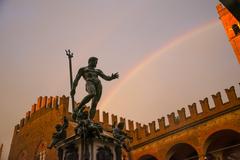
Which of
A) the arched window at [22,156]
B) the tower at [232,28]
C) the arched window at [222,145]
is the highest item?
the tower at [232,28]

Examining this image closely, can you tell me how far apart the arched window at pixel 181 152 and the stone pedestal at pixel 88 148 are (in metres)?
11.6

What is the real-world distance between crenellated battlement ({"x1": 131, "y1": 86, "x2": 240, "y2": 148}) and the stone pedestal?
35.7 ft

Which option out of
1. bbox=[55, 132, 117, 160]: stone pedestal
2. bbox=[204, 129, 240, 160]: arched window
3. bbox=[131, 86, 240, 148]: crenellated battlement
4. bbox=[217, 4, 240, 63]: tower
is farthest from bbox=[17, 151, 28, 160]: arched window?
bbox=[217, 4, 240, 63]: tower

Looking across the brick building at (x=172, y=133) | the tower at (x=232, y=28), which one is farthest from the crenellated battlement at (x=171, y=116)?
the tower at (x=232, y=28)

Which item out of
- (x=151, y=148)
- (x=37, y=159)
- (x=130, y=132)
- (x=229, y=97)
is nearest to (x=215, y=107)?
(x=229, y=97)

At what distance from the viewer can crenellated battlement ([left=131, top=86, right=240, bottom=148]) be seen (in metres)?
13.4

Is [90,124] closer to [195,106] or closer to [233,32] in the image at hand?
[195,106]

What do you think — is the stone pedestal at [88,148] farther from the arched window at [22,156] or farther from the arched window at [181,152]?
the arched window at [22,156]

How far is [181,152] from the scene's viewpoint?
16.0 m

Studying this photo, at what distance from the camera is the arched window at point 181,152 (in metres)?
15.1

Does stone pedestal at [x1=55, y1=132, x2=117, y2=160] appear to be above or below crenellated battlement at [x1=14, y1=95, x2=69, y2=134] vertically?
below

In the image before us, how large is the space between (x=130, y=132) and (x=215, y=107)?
7170mm

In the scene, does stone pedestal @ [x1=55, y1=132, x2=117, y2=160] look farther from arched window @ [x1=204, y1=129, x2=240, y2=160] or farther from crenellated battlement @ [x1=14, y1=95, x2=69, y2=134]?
crenellated battlement @ [x1=14, y1=95, x2=69, y2=134]

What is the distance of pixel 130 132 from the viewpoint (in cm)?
1866
